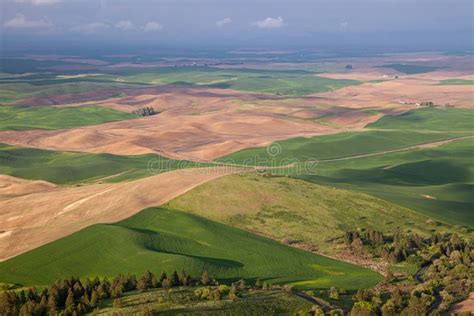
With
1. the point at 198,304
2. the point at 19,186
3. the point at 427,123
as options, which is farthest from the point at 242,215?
the point at 427,123

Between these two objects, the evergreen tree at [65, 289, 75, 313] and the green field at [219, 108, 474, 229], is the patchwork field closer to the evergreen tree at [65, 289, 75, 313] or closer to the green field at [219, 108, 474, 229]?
the green field at [219, 108, 474, 229]

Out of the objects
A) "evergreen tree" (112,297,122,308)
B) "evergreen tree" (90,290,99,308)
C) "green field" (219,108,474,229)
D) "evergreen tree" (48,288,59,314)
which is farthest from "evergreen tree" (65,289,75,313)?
"green field" (219,108,474,229)

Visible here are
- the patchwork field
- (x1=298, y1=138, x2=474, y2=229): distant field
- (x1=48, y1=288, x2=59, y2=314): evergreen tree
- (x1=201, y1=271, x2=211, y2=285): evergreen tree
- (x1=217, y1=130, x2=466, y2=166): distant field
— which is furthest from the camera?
(x1=217, y1=130, x2=466, y2=166): distant field

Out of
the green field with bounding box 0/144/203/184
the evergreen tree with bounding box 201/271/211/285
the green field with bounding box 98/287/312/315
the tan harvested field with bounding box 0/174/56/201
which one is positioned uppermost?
the green field with bounding box 98/287/312/315

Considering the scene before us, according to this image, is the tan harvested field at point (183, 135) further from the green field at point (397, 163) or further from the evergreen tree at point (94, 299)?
the evergreen tree at point (94, 299)

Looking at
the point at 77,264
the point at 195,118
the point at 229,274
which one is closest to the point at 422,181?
the point at 229,274

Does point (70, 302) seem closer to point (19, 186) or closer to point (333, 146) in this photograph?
point (19, 186)
